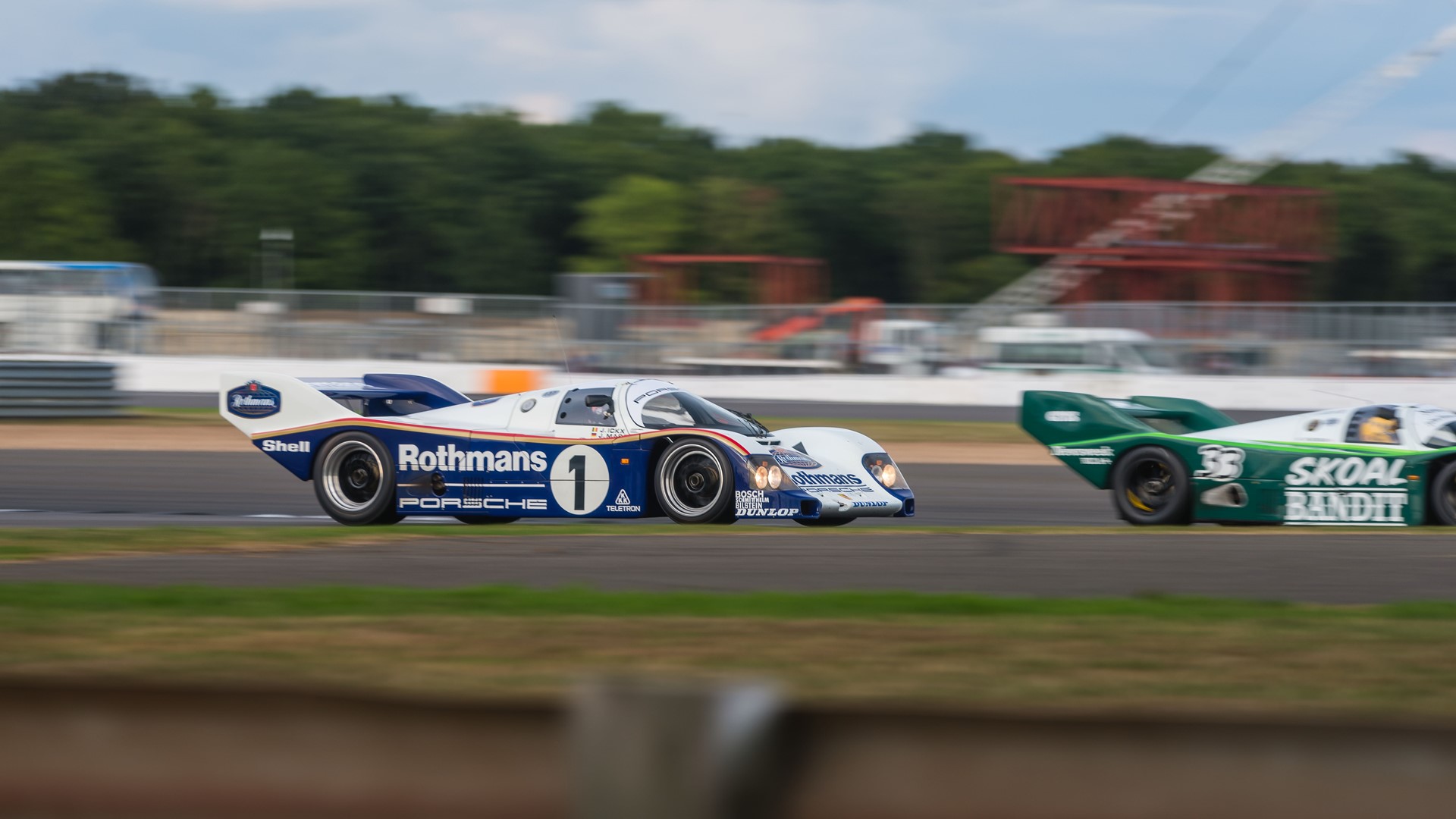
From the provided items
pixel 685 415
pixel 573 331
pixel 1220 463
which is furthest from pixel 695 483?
pixel 573 331

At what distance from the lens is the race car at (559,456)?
34.2 feet

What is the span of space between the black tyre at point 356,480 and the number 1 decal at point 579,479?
4.22 feet

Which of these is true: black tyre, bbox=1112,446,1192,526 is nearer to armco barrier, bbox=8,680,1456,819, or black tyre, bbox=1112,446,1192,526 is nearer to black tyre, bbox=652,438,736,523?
black tyre, bbox=652,438,736,523

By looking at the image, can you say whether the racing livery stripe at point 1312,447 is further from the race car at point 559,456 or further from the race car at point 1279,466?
the race car at point 559,456

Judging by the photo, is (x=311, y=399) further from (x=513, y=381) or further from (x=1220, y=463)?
(x=513, y=381)

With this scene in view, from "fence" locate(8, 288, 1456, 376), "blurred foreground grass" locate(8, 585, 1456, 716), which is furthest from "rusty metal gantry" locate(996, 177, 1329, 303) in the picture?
"blurred foreground grass" locate(8, 585, 1456, 716)

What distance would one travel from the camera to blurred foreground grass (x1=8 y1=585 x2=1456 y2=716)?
4.53 metres

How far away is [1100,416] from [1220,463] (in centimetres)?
98

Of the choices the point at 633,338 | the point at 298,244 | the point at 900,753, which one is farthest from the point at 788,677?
the point at 298,244

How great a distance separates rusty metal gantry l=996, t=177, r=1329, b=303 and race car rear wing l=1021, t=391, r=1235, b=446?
95.9 ft

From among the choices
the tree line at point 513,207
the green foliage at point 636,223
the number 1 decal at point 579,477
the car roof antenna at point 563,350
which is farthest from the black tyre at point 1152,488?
the green foliage at point 636,223

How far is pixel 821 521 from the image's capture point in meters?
11.0

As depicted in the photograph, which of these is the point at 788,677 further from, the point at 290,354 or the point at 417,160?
the point at 417,160

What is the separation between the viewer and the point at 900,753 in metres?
2.47
